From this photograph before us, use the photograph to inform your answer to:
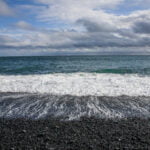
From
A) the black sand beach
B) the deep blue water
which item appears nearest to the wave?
the black sand beach

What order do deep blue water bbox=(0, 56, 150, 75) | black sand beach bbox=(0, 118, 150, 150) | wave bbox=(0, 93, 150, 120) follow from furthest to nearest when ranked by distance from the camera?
1. deep blue water bbox=(0, 56, 150, 75)
2. wave bbox=(0, 93, 150, 120)
3. black sand beach bbox=(0, 118, 150, 150)

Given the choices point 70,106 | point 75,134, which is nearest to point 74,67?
point 70,106

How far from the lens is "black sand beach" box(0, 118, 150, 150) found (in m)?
5.44

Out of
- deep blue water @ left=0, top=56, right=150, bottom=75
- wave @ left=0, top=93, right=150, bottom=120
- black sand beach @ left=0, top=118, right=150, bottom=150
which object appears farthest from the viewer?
deep blue water @ left=0, top=56, right=150, bottom=75

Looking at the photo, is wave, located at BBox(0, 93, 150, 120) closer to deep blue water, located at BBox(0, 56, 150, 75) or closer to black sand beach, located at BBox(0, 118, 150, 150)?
black sand beach, located at BBox(0, 118, 150, 150)

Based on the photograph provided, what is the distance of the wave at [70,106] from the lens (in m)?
8.27

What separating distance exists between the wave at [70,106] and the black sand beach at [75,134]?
69 centimetres

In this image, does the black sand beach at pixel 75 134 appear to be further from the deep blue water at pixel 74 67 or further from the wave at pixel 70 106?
the deep blue water at pixel 74 67

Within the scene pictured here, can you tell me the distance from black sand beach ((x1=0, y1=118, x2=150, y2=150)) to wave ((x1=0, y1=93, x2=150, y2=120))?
686 millimetres

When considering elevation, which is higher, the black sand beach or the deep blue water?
the deep blue water

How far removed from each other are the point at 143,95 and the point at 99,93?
248 centimetres

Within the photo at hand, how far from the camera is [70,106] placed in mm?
9438

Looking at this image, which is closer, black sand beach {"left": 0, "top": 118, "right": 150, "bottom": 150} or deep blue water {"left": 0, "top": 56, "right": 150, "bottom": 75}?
black sand beach {"left": 0, "top": 118, "right": 150, "bottom": 150}

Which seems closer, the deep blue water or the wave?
the wave
